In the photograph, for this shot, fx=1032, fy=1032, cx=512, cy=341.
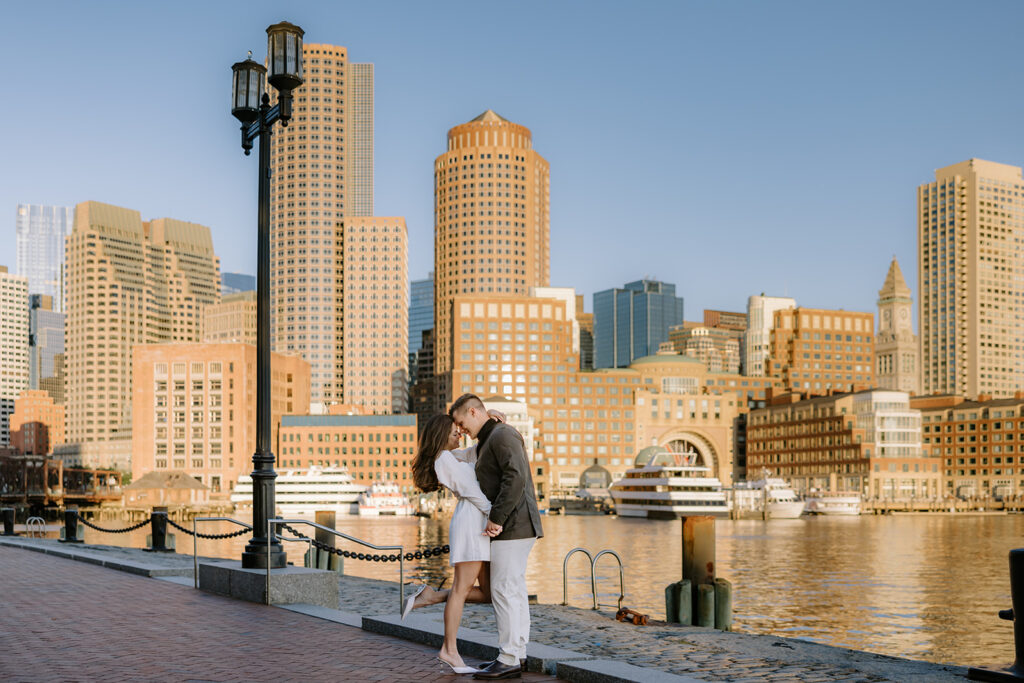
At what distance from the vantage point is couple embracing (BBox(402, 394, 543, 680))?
9.32 metres

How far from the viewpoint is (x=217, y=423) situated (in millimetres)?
177500

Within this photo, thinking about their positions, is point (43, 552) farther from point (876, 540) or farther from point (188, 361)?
point (188, 361)

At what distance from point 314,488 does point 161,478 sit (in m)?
19.0

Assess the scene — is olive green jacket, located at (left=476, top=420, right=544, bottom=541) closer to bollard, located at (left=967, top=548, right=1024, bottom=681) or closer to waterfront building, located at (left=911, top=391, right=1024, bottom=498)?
bollard, located at (left=967, top=548, right=1024, bottom=681)

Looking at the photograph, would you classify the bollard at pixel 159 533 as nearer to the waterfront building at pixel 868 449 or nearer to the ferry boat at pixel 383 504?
the ferry boat at pixel 383 504

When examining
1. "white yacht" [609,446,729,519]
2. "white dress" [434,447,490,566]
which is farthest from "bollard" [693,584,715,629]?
"white yacht" [609,446,729,519]

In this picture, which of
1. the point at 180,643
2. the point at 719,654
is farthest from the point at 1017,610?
the point at 180,643

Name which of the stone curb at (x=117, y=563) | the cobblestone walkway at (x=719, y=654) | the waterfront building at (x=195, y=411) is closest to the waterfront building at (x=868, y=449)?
the waterfront building at (x=195, y=411)

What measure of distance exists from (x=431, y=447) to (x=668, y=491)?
367 ft

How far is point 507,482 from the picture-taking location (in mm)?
9211

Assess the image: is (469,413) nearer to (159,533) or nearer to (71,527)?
(159,533)

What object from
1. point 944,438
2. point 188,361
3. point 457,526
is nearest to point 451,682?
point 457,526

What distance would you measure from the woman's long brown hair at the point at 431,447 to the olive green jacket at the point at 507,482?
36cm

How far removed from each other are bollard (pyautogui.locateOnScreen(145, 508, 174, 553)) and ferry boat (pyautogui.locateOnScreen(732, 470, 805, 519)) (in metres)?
104
